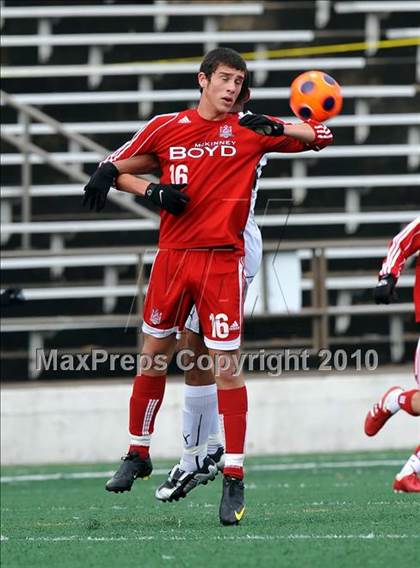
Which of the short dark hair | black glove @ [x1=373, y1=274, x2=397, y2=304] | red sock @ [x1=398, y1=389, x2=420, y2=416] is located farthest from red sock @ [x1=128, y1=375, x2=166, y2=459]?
red sock @ [x1=398, y1=389, x2=420, y2=416]

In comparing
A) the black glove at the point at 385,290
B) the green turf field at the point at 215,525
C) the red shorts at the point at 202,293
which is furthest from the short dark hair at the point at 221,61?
the green turf field at the point at 215,525

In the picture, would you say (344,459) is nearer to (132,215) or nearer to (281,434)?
(281,434)

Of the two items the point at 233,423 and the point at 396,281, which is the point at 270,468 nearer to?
the point at 396,281

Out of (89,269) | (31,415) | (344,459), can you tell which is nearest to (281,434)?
(344,459)

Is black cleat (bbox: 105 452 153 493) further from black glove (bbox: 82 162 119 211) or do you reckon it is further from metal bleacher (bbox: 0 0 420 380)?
metal bleacher (bbox: 0 0 420 380)

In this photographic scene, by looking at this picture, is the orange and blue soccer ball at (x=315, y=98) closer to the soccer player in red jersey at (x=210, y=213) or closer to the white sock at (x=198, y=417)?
the soccer player in red jersey at (x=210, y=213)

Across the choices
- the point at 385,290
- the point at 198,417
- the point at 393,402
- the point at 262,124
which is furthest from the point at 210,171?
the point at 393,402

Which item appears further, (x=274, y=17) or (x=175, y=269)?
(x=274, y=17)

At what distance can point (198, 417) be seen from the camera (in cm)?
758

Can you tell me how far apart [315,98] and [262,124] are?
0.69 m

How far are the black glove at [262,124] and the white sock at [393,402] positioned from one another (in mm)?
2131

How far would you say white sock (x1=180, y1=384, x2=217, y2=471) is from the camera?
7.49m

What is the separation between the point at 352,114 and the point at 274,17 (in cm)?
136

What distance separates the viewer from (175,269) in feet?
23.0
